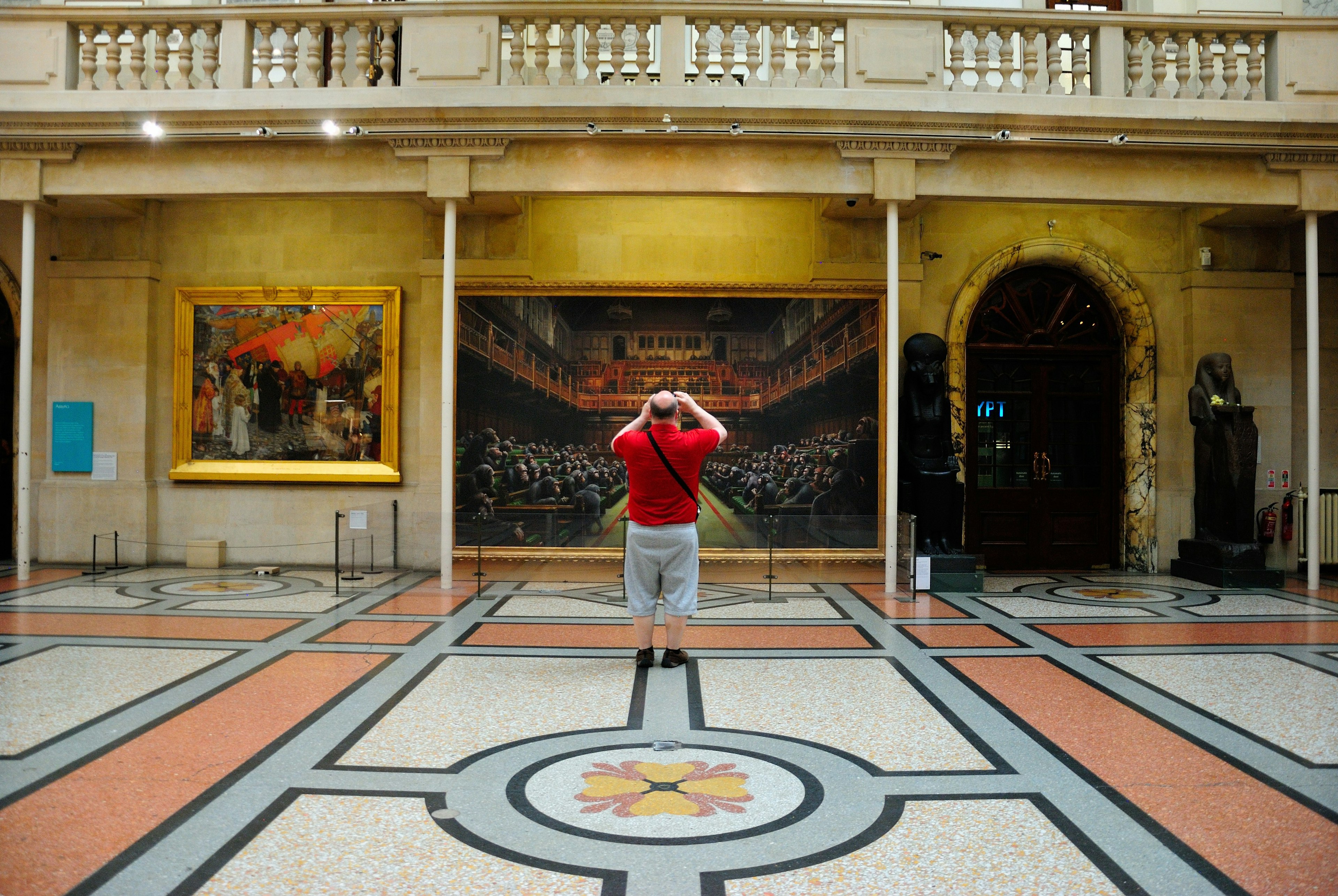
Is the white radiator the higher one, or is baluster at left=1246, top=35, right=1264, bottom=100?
baluster at left=1246, top=35, right=1264, bottom=100

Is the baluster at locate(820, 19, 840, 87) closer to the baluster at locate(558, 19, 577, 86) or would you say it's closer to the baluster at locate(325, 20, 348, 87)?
the baluster at locate(558, 19, 577, 86)

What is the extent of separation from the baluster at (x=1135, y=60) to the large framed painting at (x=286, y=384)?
28.3 ft

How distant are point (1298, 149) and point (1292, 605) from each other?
15.3 ft

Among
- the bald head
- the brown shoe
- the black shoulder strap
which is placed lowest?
the brown shoe

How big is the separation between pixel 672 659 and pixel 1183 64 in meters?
8.31

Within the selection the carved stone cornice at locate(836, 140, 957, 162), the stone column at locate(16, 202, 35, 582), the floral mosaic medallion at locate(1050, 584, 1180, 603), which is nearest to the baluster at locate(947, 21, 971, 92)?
the carved stone cornice at locate(836, 140, 957, 162)

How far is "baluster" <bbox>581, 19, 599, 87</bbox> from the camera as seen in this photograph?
29.5ft

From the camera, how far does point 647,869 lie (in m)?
3.02

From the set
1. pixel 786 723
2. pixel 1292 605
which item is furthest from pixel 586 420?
→ pixel 1292 605

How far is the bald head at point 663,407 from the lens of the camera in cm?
553

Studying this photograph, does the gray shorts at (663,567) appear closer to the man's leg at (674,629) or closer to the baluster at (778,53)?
the man's leg at (674,629)

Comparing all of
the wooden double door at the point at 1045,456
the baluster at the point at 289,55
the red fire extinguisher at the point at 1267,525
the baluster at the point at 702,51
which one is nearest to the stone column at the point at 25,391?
the red fire extinguisher at the point at 1267,525

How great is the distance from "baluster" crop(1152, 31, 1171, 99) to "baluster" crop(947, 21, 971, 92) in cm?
196

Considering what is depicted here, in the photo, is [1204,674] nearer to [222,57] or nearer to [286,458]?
[286,458]
